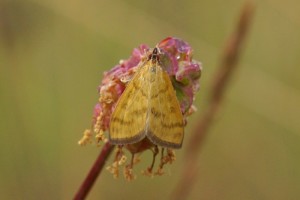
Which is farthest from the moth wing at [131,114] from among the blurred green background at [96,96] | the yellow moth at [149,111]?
the blurred green background at [96,96]

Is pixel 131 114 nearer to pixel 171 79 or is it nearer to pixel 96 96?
pixel 171 79

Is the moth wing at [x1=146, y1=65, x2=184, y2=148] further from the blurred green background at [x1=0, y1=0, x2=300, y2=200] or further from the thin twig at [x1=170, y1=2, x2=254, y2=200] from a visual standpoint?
the blurred green background at [x1=0, y1=0, x2=300, y2=200]

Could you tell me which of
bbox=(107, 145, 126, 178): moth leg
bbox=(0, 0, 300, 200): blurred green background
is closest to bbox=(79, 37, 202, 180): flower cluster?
bbox=(107, 145, 126, 178): moth leg

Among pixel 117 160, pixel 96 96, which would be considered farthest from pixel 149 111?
pixel 96 96

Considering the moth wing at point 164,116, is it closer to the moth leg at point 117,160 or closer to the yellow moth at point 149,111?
the yellow moth at point 149,111

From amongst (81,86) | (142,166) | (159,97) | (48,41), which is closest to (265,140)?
(142,166)

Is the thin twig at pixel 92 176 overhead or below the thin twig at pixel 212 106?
below
